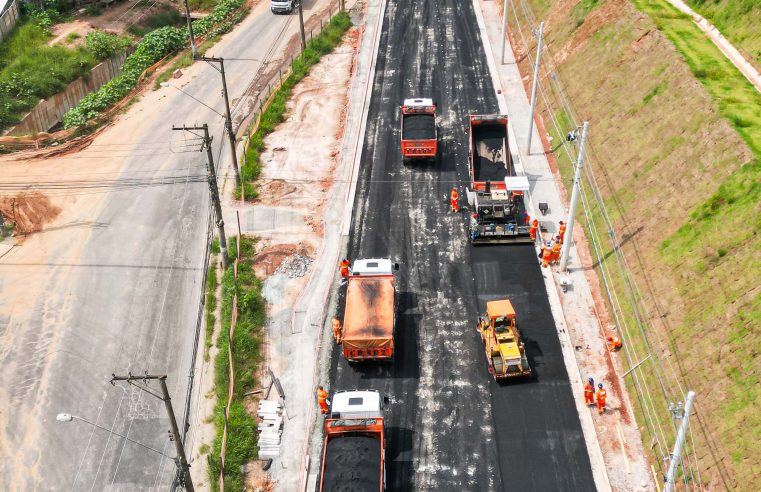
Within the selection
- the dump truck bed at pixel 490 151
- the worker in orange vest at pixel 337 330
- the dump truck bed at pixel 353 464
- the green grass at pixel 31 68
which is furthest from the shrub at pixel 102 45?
the dump truck bed at pixel 353 464

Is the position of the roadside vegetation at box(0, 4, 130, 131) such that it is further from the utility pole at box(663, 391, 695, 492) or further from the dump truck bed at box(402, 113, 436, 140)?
the utility pole at box(663, 391, 695, 492)

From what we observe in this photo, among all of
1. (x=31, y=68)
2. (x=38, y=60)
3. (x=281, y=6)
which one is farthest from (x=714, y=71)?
(x=38, y=60)

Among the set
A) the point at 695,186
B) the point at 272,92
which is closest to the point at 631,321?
the point at 695,186

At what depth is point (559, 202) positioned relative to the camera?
39.2 meters

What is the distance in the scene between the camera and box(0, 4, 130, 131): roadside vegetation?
53.0 meters

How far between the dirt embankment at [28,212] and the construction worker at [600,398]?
105 ft

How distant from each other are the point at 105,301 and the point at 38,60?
1217 inches

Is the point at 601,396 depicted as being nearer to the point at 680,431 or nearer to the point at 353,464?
the point at 680,431

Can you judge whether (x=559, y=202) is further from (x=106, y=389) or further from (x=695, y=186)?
→ (x=106, y=389)

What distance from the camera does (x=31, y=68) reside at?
5569 centimetres

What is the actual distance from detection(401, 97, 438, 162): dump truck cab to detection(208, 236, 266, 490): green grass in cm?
1113

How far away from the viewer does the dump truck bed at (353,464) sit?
23.6 meters

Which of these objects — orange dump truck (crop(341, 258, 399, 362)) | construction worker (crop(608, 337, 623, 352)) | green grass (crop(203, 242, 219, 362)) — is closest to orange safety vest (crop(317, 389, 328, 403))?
orange dump truck (crop(341, 258, 399, 362))

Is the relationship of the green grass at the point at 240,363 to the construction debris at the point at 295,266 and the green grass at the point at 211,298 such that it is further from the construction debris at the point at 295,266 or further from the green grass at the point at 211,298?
the construction debris at the point at 295,266
